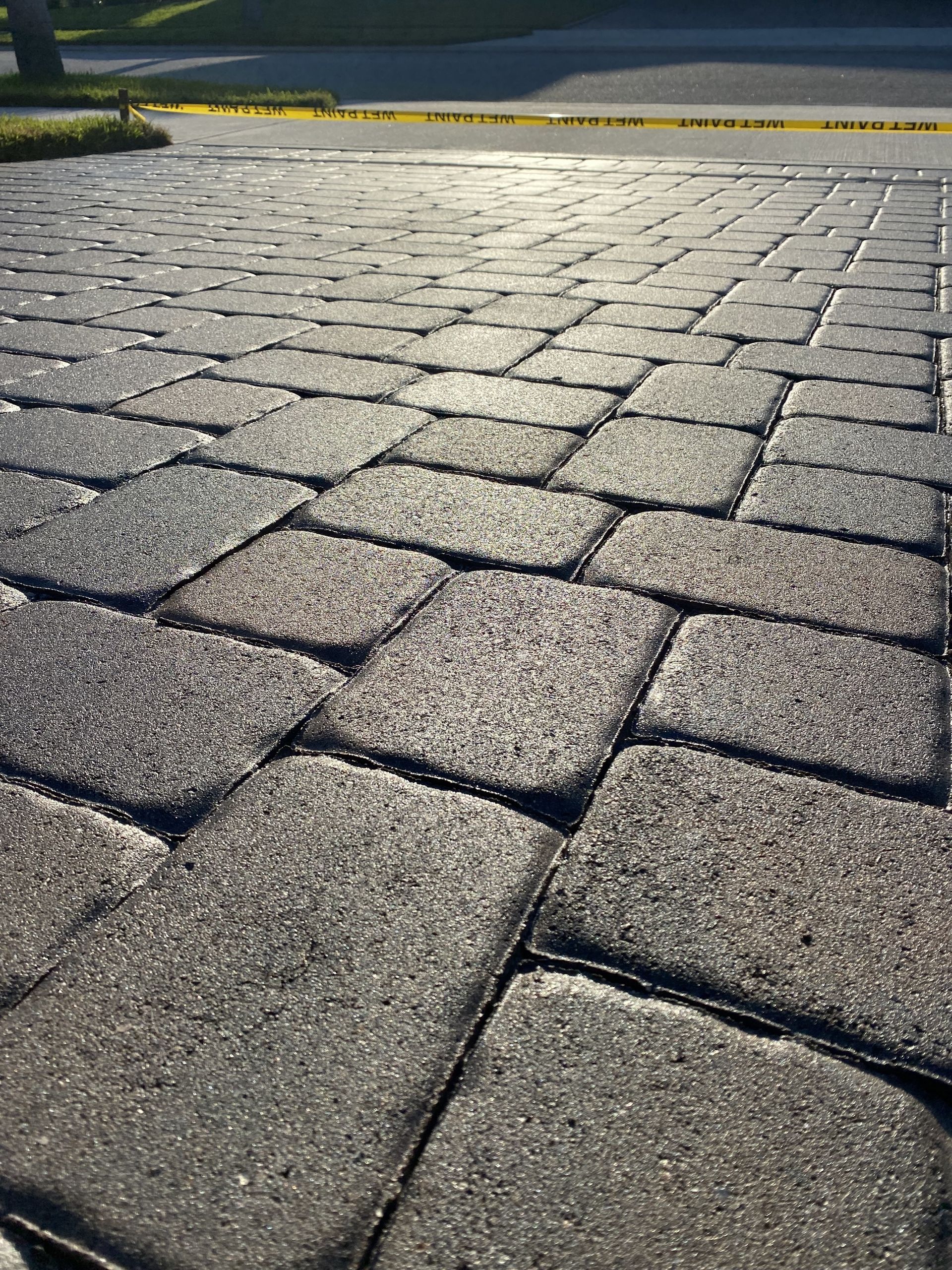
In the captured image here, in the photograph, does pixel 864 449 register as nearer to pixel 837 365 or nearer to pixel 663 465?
pixel 663 465

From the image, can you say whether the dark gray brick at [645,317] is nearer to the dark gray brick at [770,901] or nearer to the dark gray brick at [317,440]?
the dark gray brick at [317,440]

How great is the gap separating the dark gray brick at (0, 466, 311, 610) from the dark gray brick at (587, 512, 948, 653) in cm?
82

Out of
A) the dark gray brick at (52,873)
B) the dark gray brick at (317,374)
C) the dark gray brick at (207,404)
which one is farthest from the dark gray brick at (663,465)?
the dark gray brick at (52,873)

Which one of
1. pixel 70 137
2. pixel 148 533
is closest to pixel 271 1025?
pixel 148 533

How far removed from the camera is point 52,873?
135cm

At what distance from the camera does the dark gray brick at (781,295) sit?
3.94 metres

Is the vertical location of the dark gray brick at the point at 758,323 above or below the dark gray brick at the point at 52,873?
above

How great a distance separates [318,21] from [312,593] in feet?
83.2

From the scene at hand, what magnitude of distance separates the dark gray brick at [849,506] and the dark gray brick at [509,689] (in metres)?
0.57

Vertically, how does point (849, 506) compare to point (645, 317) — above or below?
below

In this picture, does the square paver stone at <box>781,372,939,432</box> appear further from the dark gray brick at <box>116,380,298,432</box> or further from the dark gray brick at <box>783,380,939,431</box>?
the dark gray brick at <box>116,380,298,432</box>

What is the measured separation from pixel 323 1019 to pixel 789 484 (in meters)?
1.81

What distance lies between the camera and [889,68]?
14406 mm

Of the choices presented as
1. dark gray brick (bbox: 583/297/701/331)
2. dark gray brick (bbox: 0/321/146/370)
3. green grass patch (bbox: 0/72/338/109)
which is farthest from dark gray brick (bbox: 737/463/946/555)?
green grass patch (bbox: 0/72/338/109)
